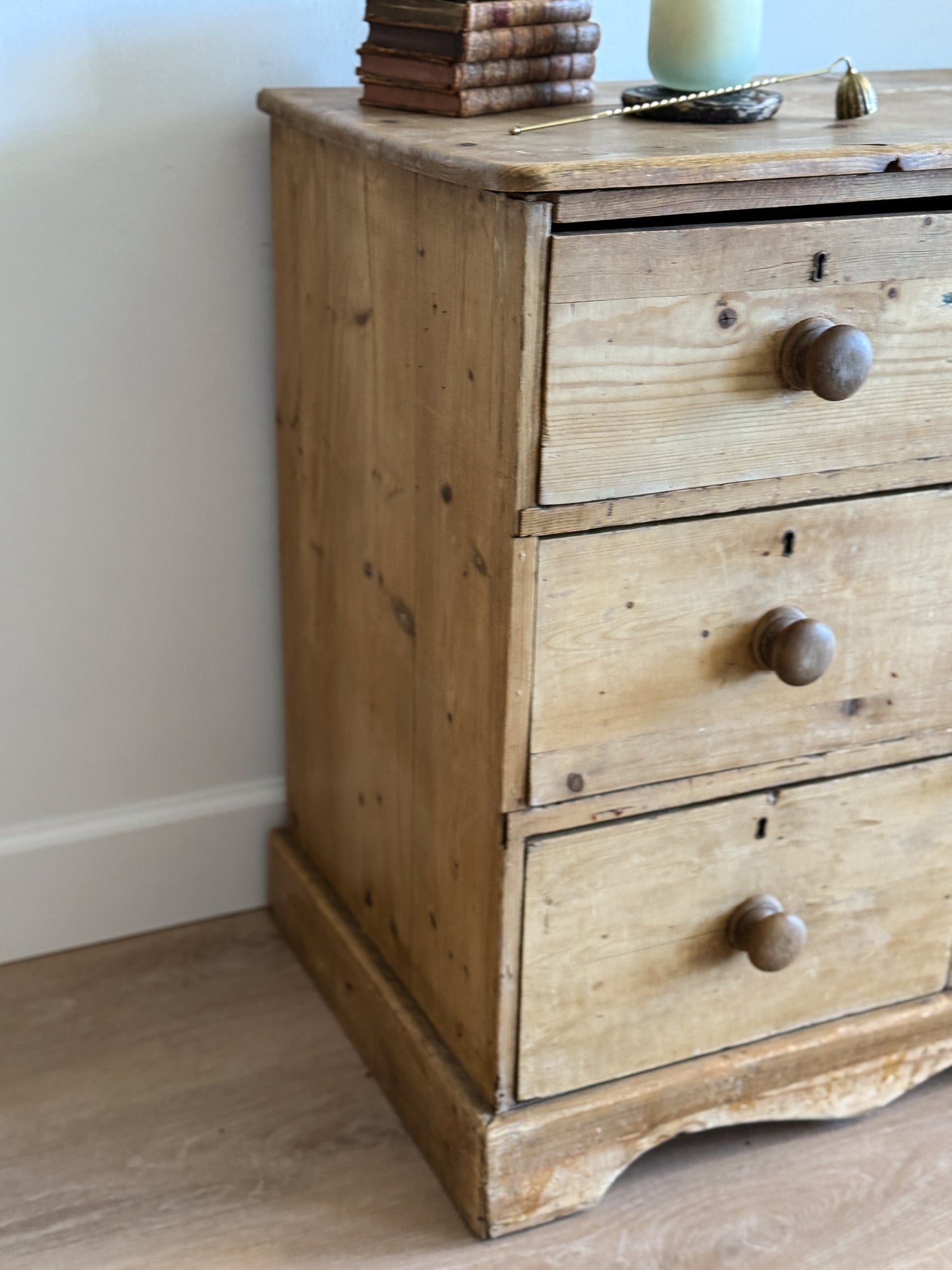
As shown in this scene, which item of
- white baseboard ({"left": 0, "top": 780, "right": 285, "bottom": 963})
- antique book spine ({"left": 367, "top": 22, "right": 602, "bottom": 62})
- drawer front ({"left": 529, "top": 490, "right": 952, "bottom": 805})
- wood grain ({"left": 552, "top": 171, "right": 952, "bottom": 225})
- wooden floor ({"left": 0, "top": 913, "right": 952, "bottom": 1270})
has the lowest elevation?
wooden floor ({"left": 0, "top": 913, "right": 952, "bottom": 1270})

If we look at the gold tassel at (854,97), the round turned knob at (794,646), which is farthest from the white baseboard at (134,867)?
the gold tassel at (854,97)

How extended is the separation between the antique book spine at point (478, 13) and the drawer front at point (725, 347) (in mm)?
304

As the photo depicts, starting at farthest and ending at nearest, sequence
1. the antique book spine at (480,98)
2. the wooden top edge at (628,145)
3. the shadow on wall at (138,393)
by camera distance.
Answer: the shadow on wall at (138,393)
the antique book spine at (480,98)
the wooden top edge at (628,145)

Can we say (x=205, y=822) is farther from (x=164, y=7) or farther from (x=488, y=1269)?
(x=164, y=7)

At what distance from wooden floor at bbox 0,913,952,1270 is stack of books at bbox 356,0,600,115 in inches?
36.6

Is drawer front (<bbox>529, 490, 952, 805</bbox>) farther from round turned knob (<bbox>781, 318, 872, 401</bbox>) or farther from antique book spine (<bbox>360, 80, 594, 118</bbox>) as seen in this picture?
antique book spine (<bbox>360, 80, 594, 118</bbox>)

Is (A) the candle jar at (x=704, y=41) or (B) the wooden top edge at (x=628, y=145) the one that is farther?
(A) the candle jar at (x=704, y=41)

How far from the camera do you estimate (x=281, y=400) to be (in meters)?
1.42

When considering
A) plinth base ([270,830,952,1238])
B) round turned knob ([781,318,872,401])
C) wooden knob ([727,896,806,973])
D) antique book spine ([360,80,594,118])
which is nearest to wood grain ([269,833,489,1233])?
plinth base ([270,830,952,1238])

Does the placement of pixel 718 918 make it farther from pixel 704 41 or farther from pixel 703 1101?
pixel 704 41

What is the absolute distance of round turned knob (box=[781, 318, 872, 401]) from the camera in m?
0.96

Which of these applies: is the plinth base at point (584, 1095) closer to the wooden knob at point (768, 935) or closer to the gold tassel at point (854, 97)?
the wooden knob at point (768, 935)

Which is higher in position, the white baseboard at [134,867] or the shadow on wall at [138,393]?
the shadow on wall at [138,393]

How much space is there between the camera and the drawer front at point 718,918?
44.4 inches
